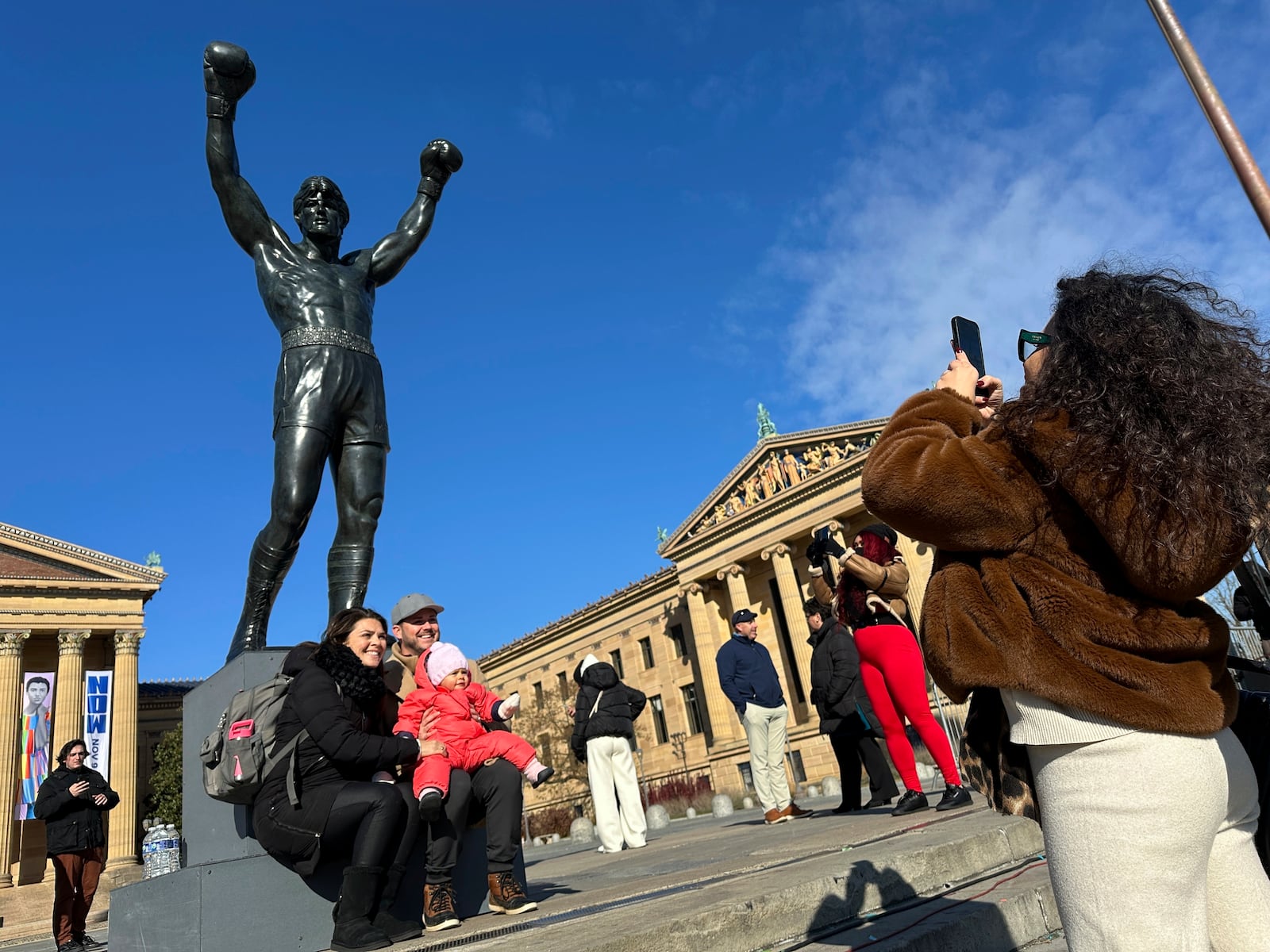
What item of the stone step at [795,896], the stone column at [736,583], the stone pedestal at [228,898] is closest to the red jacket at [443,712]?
the stone pedestal at [228,898]

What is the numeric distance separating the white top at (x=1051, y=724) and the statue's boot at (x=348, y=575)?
3.93 metres

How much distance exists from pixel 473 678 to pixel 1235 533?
363 cm

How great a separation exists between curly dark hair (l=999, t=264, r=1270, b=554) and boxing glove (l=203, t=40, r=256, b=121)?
15.3ft

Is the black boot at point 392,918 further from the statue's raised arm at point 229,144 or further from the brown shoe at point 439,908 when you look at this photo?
the statue's raised arm at point 229,144

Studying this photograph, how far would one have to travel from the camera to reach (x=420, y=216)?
18.7 feet

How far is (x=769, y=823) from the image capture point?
24.5ft

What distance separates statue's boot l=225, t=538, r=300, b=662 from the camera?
14.9 feet

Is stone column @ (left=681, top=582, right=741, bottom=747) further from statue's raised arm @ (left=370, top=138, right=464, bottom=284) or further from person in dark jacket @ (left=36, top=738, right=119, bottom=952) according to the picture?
statue's raised arm @ (left=370, top=138, right=464, bottom=284)

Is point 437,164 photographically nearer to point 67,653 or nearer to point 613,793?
point 613,793

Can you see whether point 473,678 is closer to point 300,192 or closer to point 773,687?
point 300,192

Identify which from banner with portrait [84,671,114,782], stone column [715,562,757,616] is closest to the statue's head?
banner with portrait [84,671,114,782]

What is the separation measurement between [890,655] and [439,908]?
3.36 metres

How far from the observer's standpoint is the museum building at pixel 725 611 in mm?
37781

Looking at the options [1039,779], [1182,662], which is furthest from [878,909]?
[1182,662]
